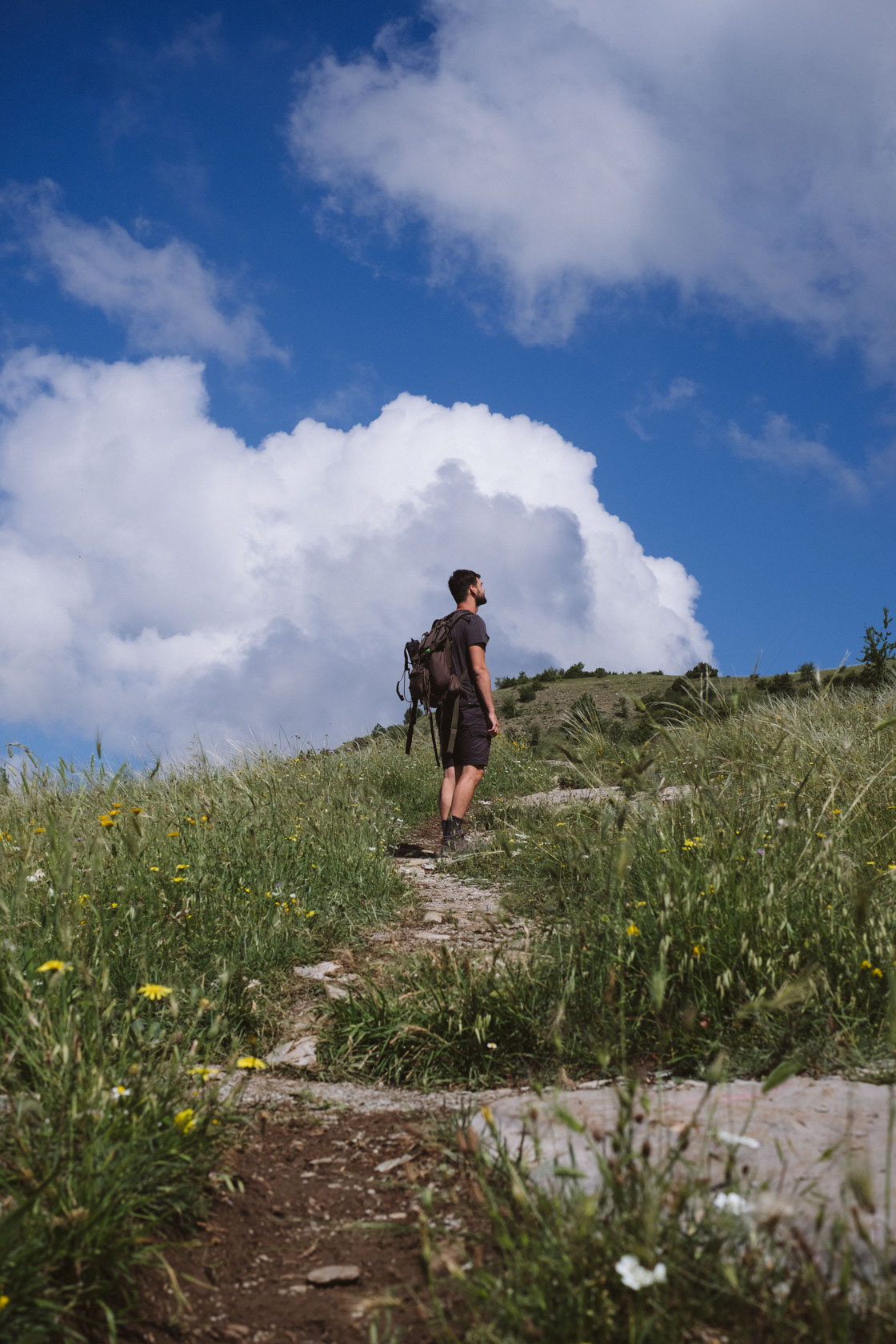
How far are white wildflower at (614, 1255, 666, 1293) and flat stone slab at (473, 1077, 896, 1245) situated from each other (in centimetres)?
18

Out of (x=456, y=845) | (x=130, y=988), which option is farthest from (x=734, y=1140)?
(x=456, y=845)

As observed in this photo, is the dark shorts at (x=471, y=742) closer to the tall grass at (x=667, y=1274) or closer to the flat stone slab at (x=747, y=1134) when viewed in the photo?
the flat stone slab at (x=747, y=1134)

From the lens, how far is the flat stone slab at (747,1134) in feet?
5.86

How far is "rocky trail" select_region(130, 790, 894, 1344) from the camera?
184cm

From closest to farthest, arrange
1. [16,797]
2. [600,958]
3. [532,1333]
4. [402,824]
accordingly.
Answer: [532,1333] → [600,958] → [16,797] → [402,824]

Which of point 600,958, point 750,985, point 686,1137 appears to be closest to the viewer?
point 686,1137

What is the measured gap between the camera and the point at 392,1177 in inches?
96.0

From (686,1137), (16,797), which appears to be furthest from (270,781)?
(686,1137)

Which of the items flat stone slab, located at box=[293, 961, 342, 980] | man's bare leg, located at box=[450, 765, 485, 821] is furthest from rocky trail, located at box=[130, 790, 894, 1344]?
man's bare leg, located at box=[450, 765, 485, 821]

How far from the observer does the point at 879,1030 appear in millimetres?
2793

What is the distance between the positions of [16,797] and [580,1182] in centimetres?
621

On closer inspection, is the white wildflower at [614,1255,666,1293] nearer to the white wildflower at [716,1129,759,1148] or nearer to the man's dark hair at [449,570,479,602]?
the white wildflower at [716,1129,759,1148]

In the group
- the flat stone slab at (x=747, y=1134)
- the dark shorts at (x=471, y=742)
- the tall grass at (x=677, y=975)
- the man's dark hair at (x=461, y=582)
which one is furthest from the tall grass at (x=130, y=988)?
the man's dark hair at (x=461, y=582)

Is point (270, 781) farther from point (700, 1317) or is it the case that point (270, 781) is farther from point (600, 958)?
point (700, 1317)
